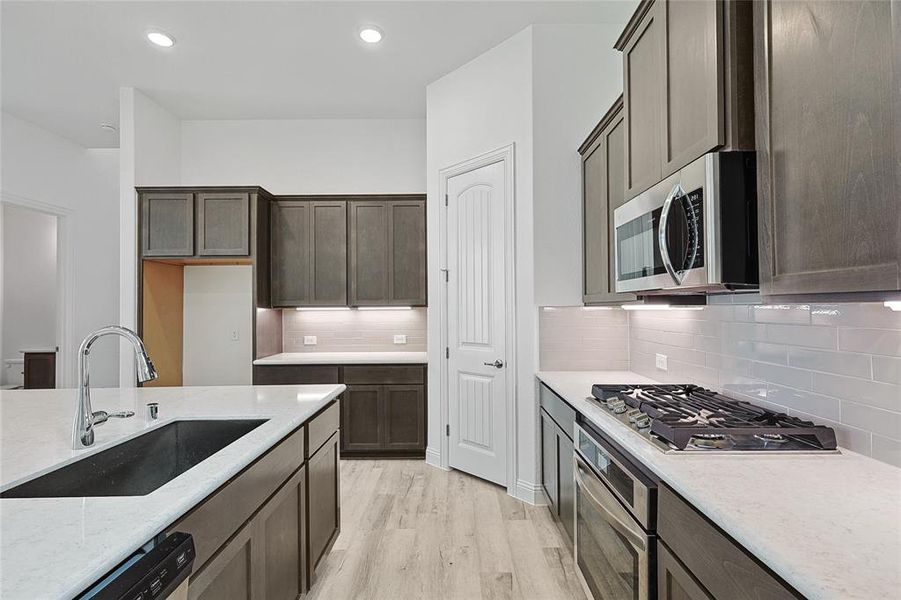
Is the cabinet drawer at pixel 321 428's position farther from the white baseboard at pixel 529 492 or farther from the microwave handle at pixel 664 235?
the microwave handle at pixel 664 235

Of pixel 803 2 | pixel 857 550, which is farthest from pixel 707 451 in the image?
pixel 803 2

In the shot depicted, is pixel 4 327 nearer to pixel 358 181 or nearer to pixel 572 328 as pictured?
pixel 358 181

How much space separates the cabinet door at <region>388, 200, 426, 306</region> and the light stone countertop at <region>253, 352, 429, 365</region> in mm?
517

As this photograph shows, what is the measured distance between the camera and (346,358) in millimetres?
4543

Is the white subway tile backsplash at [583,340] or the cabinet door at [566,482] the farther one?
the white subway tile backsplash at [583,340]

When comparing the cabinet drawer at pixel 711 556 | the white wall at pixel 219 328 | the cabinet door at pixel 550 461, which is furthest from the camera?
the white wall at pixel 219 328

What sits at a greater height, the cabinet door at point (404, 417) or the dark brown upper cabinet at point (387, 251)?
the dark brown upper cabinet at point (387, 251)

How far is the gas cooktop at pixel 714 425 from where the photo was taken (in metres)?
1.44

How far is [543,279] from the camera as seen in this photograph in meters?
3.31

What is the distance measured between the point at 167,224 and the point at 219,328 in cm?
104

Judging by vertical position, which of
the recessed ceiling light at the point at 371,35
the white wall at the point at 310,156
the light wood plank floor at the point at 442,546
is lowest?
the light wood plank floor at the point at 442,546

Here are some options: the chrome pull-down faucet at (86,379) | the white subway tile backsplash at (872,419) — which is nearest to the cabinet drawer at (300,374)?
the chrome pull-down faucet at (86,379)

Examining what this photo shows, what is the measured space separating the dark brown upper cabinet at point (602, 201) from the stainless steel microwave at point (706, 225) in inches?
27.3

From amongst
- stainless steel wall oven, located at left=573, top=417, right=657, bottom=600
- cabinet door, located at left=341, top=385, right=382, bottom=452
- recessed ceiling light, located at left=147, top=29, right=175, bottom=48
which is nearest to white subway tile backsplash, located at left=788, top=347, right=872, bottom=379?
stainless steel wall oven, located at left=573, top=417, right=657, bottom=600
